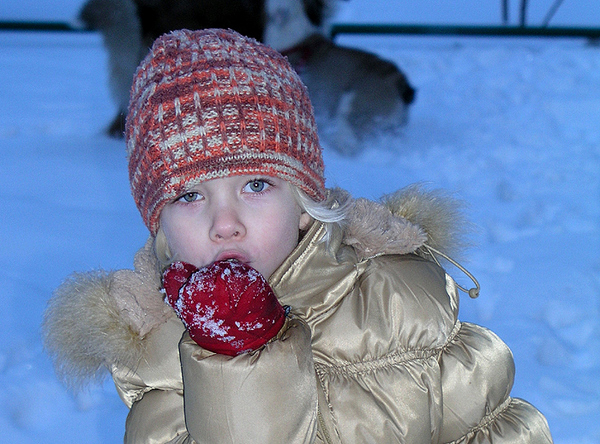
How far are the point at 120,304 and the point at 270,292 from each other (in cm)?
28

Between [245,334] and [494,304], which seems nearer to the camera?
[245,334]

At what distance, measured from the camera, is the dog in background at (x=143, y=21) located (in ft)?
10.6

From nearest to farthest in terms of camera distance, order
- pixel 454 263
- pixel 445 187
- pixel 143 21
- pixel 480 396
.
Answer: pixel 480 396 < pixel 454 263 < pixel 445 187 < pixel 143 21

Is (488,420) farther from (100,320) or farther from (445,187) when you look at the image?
(445,187)

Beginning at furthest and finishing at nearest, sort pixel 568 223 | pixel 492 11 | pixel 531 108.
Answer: pixel 492 11 < pixel 531 108 < pixel 568 223

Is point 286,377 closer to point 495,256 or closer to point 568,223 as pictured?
point 495,256

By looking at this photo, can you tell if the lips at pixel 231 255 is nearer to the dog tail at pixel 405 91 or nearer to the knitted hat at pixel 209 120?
the knitted hat at pixel 209 120

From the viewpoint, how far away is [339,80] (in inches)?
132

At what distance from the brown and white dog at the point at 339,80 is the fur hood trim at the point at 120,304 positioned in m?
2.22

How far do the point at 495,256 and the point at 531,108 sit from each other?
5.62ft

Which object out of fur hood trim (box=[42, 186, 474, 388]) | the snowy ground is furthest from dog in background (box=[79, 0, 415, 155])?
fur hood trim (box=[42, 186, 474, 388])

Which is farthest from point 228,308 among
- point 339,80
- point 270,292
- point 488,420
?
point 339,80

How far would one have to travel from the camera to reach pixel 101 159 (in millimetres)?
3082

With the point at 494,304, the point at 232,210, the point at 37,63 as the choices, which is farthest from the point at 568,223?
the point at 37,63
